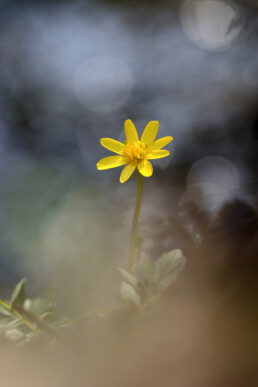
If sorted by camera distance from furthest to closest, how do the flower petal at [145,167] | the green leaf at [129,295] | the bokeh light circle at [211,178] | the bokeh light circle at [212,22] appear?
the bokeh light circle at [212,22], the bokeh light circle at [211,178], the flower petal at [145,167], the green leaf at [129,295]

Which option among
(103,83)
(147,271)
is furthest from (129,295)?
(103,83)

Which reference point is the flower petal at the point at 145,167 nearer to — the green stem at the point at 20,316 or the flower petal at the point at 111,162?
the flower petal at the point at 111,162

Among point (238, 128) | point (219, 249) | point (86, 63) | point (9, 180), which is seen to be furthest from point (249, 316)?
point (86, 63)

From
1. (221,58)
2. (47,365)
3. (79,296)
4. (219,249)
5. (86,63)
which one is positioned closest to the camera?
(47,365)

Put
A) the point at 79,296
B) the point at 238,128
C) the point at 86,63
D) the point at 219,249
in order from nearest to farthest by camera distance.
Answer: the point at 219,249
the point at 79,296
the point at 238,128
the point at 86,63

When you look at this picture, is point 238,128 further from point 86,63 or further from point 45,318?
point 45,318

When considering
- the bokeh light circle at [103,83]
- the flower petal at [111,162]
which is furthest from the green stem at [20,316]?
the bokeh light circle at [103,83]

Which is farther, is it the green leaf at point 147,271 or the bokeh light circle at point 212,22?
the bokeh light circle at point 212,22

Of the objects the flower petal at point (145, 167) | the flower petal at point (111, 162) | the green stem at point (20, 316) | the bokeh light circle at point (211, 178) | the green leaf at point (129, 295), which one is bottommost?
the green leaf at point (129, 295)
